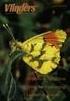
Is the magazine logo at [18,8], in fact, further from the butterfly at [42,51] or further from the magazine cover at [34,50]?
the butterfly at [42,51]

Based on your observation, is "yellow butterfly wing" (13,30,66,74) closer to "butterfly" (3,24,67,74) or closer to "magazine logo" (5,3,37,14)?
"butterfly" (3,24,67,74)

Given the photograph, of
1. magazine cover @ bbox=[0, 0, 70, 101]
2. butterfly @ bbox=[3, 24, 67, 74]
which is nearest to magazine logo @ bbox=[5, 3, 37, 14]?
magazine cover @ bbox=[0, 0, 70, 101]

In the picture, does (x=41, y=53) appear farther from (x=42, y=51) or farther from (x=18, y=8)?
(x=18, y=8)

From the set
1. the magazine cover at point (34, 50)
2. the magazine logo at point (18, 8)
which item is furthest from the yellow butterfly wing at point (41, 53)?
the magazine logo at point (18, 8)

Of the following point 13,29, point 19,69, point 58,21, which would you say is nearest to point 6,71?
point 19,69

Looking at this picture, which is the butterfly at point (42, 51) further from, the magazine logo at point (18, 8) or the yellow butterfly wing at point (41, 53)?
the magazine logo at point (18, 8)

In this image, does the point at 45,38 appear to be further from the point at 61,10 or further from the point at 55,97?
the point at 55,97

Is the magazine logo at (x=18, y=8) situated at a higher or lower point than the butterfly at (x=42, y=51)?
higher
